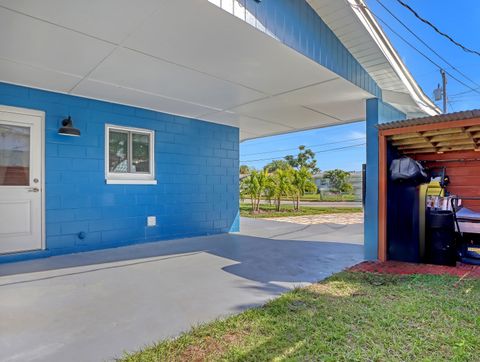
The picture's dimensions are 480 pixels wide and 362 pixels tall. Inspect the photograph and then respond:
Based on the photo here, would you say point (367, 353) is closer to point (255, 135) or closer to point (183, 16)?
point (183, 16)

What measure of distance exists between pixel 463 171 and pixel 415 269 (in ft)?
6.63

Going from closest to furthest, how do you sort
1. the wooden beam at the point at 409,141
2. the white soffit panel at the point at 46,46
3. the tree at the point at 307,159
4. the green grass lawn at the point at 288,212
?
the white soffit panel at the point at 46,46, the wooden beam at the point at 409,141, the green grass lawn at the point at 288,212, the tree at the point at 307,159

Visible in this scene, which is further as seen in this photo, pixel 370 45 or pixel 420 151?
pixel 420 151

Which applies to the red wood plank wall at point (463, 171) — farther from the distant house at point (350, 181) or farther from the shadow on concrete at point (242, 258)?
the distant house at point (350, 181)

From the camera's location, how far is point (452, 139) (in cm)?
429

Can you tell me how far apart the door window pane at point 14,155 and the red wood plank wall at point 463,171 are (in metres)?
6.42

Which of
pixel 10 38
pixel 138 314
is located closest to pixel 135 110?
pixel 10 38

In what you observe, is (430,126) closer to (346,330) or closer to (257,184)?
(346,330)

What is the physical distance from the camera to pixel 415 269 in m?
3.99

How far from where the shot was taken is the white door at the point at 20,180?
4281 millimetres

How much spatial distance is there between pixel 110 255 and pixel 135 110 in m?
2.66

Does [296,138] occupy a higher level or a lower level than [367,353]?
higher

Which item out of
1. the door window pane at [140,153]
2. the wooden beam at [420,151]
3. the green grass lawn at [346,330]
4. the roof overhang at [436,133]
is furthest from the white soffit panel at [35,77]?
the wooden beam at [420,151]

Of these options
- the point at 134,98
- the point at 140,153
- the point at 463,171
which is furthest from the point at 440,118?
the point at 140,153
